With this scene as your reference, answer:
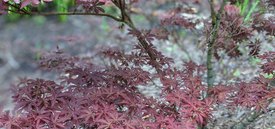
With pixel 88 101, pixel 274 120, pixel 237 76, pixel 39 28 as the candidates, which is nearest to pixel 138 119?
pixel 88 101

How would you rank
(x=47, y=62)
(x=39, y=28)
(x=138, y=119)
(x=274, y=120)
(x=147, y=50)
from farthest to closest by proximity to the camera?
(x=39, y=28)
(x=274, y=120)
(x=47, y=62)
(x=147, y=50)
(x=138, y=119)

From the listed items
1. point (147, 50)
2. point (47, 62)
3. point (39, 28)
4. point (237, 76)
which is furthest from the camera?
point (39, 28)

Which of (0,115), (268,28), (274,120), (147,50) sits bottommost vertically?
(274,120)

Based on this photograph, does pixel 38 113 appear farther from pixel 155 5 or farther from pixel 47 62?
pixel 155 5

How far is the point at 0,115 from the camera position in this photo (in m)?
1.86

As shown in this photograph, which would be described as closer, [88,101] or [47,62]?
[88,101]

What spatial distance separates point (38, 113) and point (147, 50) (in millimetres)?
700

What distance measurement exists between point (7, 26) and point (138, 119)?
578 cm

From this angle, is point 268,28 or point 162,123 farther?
point 268,28

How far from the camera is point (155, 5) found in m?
6.29

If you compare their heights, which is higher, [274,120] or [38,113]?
[38,113]

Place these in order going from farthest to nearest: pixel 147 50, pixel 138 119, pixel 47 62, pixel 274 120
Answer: pixel 274 120 → pixel 47 62 → pixel 147 50 → pixel 138 119

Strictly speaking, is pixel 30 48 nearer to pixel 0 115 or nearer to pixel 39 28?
pixel 39 28

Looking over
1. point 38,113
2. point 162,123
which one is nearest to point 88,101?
point 38,113
